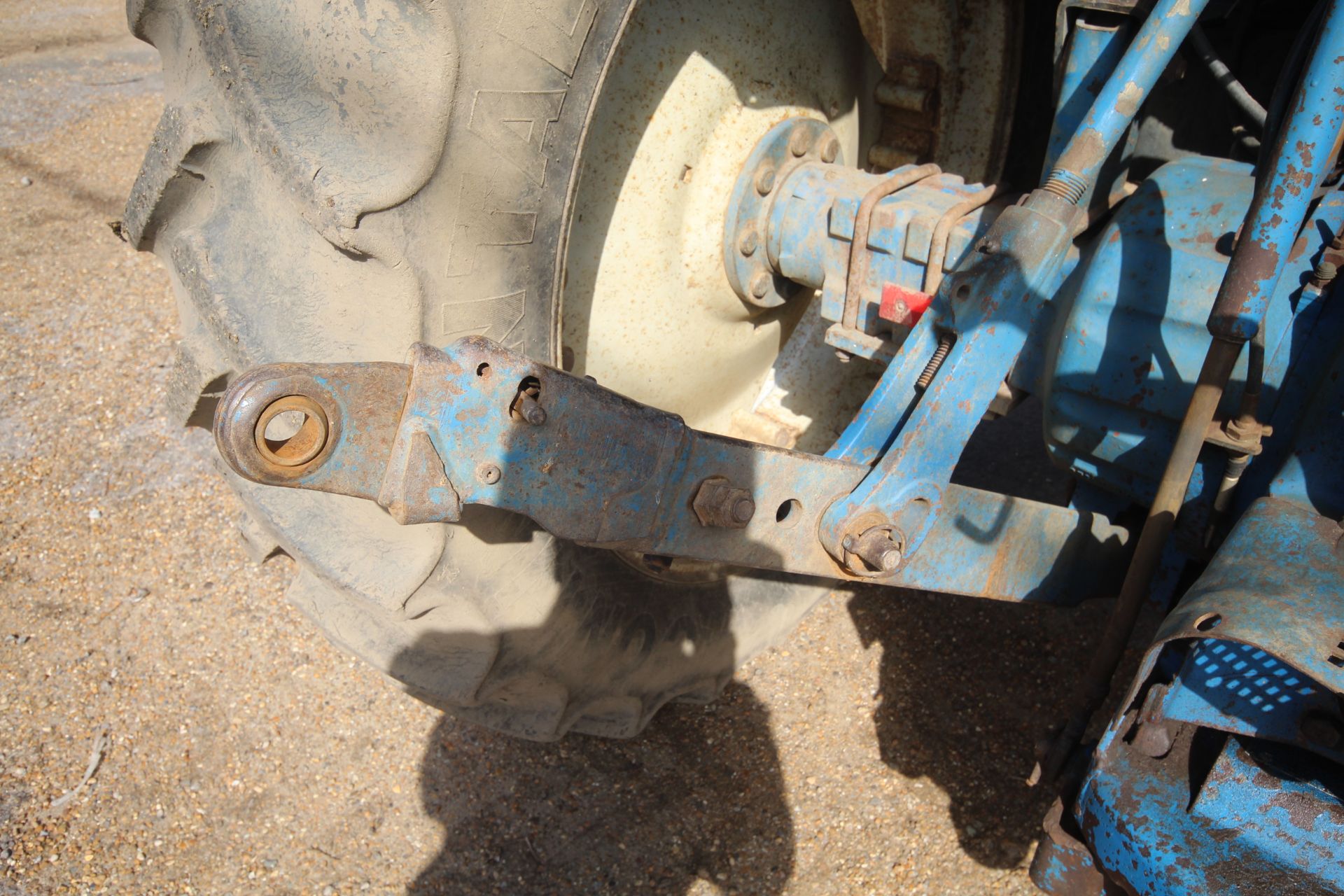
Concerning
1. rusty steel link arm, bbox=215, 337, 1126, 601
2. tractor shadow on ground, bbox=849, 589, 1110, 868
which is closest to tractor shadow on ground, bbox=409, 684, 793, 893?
tractor shadow on ground, bbox=849, 589, 1110, 868

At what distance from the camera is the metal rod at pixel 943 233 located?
1511mm

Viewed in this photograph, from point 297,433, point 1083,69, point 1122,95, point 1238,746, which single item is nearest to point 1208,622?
point 1238,746

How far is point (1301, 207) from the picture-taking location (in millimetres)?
1144

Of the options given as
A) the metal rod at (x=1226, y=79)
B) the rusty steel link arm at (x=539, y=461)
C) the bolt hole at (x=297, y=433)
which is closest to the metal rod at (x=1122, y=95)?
the metal rod at (x=1226, y=79)

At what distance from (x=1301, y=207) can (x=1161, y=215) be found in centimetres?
26

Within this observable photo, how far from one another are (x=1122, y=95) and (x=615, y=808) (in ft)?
4.71

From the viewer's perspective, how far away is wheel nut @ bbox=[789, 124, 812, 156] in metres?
1.71

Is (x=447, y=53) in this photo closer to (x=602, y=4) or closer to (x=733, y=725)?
(x=602, y=4)

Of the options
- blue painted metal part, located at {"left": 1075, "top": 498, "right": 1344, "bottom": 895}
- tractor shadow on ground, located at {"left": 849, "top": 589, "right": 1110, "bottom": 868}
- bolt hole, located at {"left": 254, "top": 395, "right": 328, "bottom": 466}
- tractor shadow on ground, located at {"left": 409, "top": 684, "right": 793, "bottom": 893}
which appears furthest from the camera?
tractor shadow on ground, located at {"left": 849, "top": 589, "right": 1110, "bottom": 868}

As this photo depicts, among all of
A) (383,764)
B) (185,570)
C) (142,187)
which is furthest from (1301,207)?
(185,570)

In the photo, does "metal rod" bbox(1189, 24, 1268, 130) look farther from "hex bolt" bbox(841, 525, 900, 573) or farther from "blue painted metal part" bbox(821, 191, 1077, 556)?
"hex bolt" bbox(841, 525, 900, 573)

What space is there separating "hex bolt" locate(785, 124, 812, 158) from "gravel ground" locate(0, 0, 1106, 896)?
1.02 meters

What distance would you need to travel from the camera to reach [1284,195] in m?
1.14

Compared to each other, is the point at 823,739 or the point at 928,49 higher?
the point at 928,49
